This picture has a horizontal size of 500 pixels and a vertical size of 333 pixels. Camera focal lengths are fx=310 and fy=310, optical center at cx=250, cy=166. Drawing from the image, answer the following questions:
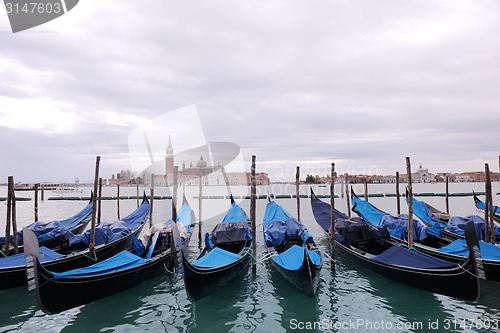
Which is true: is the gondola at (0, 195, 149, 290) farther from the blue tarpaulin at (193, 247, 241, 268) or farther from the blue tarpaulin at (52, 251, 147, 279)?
the blue tarpaulin at (193, 247, 241, 268)

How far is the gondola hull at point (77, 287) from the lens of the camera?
13.9ft

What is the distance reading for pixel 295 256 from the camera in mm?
5785

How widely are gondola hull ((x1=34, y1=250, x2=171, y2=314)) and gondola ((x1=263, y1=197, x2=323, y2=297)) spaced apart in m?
2.65

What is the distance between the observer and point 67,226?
32.9ft

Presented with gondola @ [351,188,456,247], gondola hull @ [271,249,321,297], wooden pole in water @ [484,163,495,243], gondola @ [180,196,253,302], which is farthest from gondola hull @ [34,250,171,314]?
wooden pole in water @ [484,163,495,243]

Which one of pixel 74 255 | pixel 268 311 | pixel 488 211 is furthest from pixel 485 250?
pixel 74 255

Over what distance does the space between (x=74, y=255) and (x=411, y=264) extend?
21.2 feet

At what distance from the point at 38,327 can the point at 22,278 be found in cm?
166

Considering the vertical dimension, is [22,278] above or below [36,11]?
below

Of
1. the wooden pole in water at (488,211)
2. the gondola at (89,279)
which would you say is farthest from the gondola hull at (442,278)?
the gondola at (89,279)

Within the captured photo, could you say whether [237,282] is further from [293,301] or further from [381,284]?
[381,284]

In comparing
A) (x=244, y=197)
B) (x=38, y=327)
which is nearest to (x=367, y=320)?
(x=38, y=327)

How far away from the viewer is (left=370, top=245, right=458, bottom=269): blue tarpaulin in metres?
5.03

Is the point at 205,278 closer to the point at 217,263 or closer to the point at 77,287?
the point at 217,263
